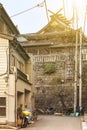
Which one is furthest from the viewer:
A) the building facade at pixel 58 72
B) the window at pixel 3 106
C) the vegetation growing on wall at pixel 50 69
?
the vegetation growing on wall at pixel 50 69

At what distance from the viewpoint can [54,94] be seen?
3491 centimetres

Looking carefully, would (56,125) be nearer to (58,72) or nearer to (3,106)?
(3,106)

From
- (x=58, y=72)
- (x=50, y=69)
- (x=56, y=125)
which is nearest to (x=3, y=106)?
(x=56, y=125)

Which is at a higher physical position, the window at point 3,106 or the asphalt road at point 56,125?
the window at point 3,106

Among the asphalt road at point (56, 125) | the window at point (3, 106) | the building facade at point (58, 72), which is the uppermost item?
the building facade at point (58, 72)

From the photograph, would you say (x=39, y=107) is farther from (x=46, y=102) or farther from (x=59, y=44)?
(x=59, y=44)

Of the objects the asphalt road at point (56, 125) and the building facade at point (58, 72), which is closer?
the asphalt road at point (56, 125)

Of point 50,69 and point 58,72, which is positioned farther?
point 58,72

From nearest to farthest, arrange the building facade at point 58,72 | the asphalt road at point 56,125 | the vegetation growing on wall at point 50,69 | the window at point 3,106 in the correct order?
the asphalt road at point 56,125 → the window at point 3,106 → the building facade at point 58,72 → the vegetation growing on wall at point 50,69

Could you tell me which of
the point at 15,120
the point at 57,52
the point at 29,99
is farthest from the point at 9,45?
the point at 57,52

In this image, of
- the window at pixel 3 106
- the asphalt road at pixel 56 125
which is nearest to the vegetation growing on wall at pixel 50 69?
the asphalt road at pixel 56 125

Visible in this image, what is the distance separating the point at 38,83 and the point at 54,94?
2538 mm

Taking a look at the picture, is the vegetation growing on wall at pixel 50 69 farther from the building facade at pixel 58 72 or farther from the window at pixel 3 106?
the window at pixel 3 106

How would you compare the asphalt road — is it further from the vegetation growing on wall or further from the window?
the vegetation growing on wall
